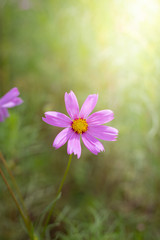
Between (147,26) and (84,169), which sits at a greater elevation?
(147,26)

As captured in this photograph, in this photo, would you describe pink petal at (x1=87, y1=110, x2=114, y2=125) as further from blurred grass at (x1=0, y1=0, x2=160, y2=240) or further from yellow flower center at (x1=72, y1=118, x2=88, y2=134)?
blurred grass at (x1=0, y1=0, x2=160, y2=240)

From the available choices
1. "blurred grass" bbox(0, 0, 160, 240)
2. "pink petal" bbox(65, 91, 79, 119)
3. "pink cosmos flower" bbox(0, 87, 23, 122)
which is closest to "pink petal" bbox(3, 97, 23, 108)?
"pink cosmos flower" bbox(0, 87, 23, 122)

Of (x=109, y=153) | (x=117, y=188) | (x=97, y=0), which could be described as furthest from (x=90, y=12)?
(x=117, y=188)

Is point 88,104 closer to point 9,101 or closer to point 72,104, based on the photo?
point 72,104

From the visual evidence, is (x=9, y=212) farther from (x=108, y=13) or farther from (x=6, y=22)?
(x=6, y=22)

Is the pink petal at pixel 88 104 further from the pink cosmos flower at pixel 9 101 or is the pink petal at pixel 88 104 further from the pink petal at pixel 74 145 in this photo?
the pink cosmos flower at pixel 9 101
